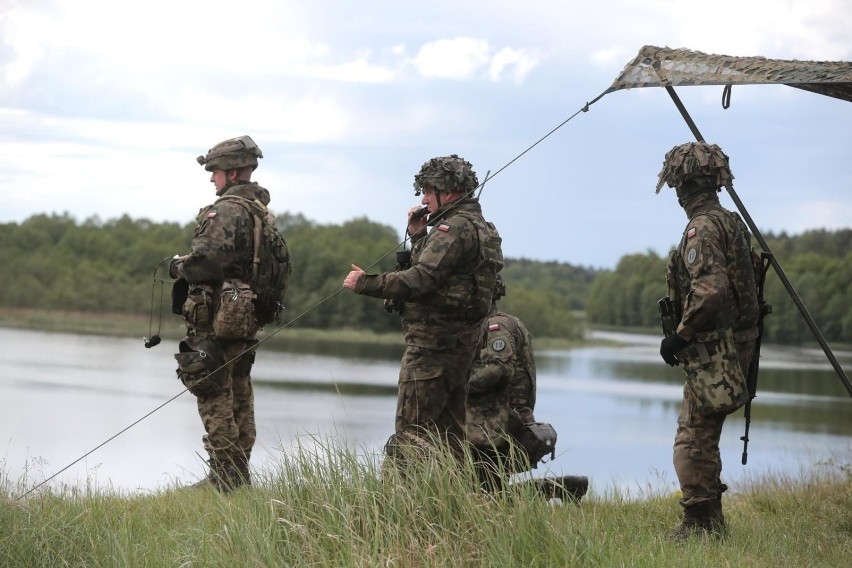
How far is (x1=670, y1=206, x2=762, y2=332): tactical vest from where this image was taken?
674 cm

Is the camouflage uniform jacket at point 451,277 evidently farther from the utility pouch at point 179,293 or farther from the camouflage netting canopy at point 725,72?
the utility pouch at point 179,293

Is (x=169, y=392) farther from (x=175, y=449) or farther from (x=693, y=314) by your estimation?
(x=693, y=314)

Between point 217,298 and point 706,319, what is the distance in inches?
128

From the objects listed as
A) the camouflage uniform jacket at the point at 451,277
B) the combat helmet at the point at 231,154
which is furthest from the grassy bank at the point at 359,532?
the combat helmet at the point at 231,154

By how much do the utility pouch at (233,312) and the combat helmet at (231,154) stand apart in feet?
2.71

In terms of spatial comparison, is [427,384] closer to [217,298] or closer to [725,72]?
[217,298]

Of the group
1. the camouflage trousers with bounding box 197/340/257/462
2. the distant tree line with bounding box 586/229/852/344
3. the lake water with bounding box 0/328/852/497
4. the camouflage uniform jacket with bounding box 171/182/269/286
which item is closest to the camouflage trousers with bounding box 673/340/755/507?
the lake water with bounding box 0/328/852/497

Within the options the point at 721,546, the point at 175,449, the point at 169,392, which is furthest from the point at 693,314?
the point at 169,392

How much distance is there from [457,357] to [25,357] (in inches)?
1106

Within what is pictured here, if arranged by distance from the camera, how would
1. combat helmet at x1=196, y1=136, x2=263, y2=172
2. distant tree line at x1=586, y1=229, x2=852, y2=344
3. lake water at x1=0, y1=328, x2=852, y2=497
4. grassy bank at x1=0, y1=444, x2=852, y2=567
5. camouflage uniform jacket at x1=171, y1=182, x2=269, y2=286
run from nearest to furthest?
grassy bank at x1=0, y1=444, x2=852, y2=567 → camouflage uniform jacket at x1=171, y1=182, x2=269, y2=286 → combat helmet at x1=196, y1=136, x2=263, y2=172 → lake water at x1=0, y1=328, x2=852, y2=497 → distant tree line at x1=586, y1=229, x2=852, y2=344

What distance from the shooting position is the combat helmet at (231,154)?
8391 mm

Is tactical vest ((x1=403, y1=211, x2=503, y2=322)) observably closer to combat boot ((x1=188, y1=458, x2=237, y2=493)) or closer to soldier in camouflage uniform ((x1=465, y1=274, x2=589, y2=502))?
soldier in camouflage uniform ((x1=465, y1=274, x2=589, y2=502))

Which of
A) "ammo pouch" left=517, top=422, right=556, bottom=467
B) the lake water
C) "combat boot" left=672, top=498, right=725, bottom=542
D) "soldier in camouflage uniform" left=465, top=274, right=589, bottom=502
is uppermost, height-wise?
"soldier in camouflage uniform" left=465, top=274, right=589, bottom=502

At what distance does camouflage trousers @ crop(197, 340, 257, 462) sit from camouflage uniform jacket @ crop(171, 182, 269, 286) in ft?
1.58
